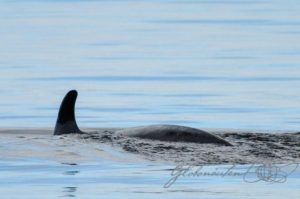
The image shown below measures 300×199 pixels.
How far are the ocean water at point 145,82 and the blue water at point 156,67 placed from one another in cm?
3

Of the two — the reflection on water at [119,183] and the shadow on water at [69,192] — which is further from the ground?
the reflection on water at [119,183]

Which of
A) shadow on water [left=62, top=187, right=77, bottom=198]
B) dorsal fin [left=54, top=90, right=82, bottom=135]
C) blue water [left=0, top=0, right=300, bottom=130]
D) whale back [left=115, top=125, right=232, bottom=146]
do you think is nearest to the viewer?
shadow on water [left=62, top=187, right=77, bottom=198]

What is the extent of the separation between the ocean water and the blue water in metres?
0.03

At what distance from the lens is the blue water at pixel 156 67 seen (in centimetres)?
2855

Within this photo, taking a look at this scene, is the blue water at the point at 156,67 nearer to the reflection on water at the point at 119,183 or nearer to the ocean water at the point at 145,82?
the ocean water at the point at 145,82

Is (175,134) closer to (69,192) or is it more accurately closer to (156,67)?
(69,192)

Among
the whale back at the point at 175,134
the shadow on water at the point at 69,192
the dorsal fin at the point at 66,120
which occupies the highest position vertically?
the dorsal fin at the point at 66,120

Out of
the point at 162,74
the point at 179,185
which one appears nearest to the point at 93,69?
the point at 162,74

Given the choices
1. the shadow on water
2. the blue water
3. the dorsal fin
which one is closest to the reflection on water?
the shadow on water

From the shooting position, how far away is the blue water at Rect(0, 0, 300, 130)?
2855 cm

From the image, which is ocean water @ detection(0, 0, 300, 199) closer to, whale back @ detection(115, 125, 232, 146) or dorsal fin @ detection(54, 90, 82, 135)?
dorsal fin @ detection(54, 90, 82, 135)

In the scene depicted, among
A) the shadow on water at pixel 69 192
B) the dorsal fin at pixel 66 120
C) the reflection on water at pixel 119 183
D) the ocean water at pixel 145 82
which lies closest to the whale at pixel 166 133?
the dorsal fin at pixel 66 120

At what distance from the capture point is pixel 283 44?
45.2 meters

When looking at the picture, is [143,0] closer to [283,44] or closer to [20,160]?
[283,44]
